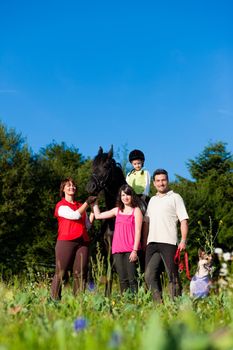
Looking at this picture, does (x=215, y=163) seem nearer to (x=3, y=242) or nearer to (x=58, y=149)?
(x=58, y=149)

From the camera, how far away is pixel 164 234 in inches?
279

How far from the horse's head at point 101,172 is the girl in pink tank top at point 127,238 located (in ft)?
1.68

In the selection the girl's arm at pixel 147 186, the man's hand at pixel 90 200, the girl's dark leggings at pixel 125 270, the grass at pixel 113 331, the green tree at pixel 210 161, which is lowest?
the grass at pixel 113 331

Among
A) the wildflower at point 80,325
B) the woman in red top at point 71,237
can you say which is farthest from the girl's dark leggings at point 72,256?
the wildflower at point 80,325

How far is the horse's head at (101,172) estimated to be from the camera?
27.6ft

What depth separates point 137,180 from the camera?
922 cm

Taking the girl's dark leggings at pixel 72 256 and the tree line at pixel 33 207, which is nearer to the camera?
the girl's dark leggings at pixel 72 256

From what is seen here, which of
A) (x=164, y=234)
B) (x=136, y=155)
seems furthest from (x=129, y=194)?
(x=136, y=155)

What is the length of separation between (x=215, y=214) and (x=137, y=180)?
2961cm

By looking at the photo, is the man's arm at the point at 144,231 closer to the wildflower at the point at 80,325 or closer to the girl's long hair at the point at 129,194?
the girl's long hair at the point at 129,194

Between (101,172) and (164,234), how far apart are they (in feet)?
6.25

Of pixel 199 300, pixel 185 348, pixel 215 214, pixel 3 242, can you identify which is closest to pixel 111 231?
pixel 199 300

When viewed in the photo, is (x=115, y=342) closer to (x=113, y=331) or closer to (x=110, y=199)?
(x=113, y=331)

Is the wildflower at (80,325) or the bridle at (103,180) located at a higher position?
the bridle at (103,180)
